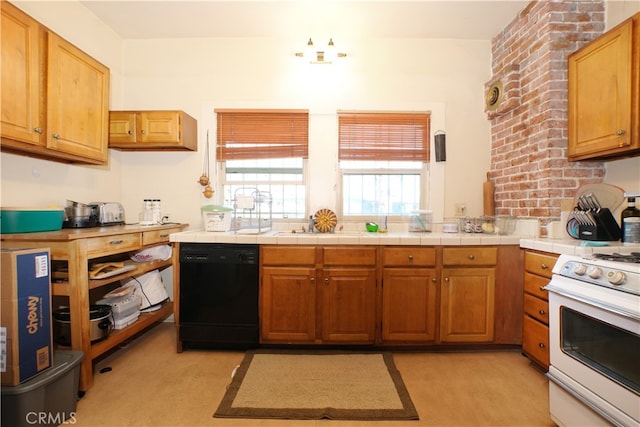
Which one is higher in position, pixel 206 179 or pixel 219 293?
pixel 206 179

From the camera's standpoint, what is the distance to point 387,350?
248 cm

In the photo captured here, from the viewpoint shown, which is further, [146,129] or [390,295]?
[146,129]

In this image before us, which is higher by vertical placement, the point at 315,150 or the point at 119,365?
the point at 315,150

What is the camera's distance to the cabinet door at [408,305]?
7.84 ft

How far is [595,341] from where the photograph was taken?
4.60 ft

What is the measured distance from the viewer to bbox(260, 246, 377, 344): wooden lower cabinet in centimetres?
238

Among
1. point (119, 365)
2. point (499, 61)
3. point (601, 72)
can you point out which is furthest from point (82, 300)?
point (499, 61)

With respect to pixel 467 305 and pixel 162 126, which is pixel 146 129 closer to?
pixel 162 126

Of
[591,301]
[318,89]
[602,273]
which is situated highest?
[318,89]

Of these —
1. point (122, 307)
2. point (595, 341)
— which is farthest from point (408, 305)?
point (122, 307)

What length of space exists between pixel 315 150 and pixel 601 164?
94.6 inches

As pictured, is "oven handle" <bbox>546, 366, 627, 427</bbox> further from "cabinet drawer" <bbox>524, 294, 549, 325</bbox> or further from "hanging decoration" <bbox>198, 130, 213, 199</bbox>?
"hanging decoration" <bbox>198, 130, 213, 199</bbox>

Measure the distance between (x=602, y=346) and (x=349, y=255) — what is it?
1489 mm

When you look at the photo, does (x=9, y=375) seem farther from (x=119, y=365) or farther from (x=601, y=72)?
(x=601, y=72)
